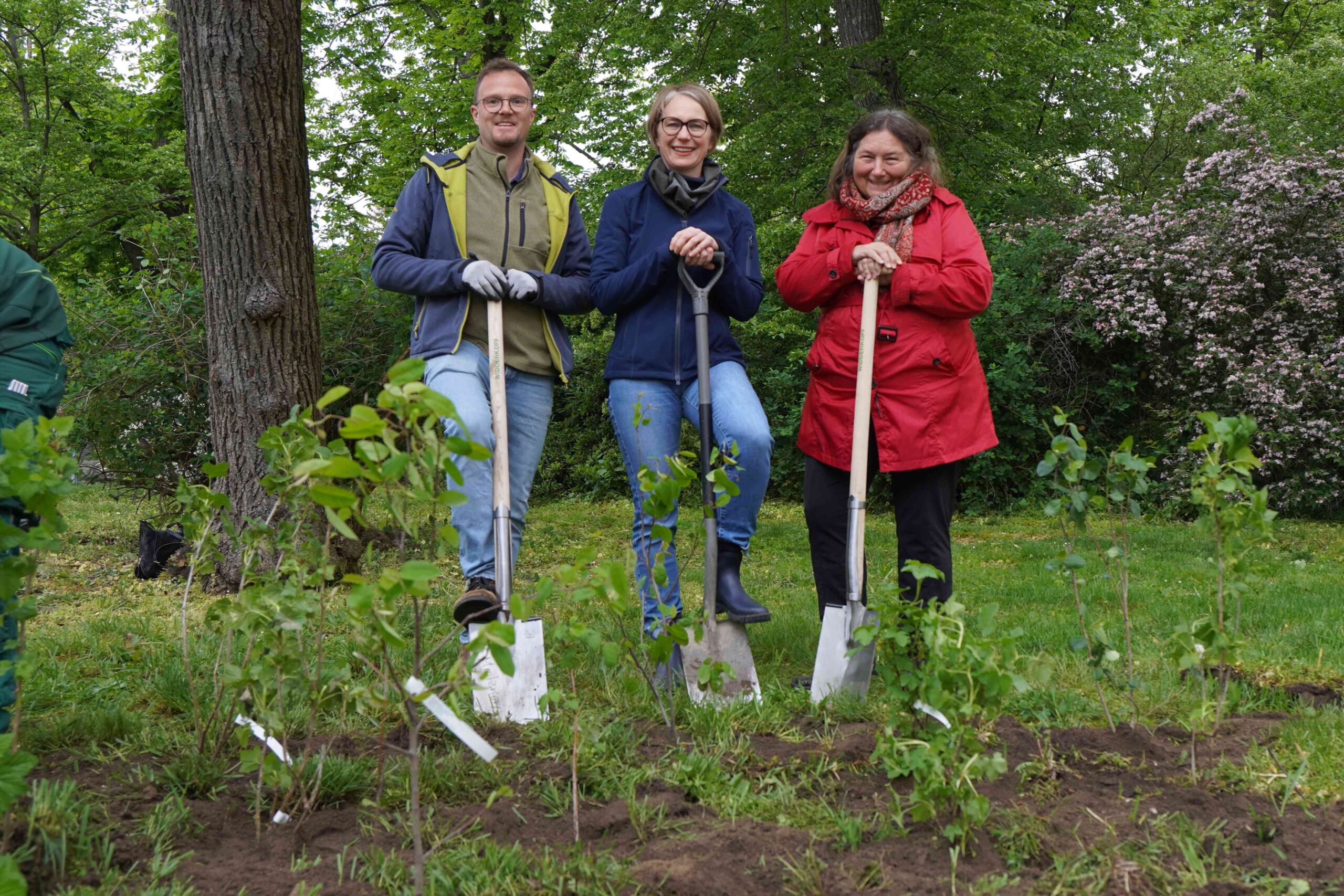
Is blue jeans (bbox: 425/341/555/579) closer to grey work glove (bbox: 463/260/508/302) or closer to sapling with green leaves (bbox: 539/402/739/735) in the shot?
grey work glove (bbox: 463/260/508/302)

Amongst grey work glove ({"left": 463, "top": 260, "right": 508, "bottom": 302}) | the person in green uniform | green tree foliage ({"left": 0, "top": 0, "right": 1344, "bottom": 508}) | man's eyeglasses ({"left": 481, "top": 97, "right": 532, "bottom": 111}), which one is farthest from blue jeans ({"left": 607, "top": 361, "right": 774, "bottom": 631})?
green tree foliage ({"left": 0, "top": 0, "right": 1344, "bottom": 508})

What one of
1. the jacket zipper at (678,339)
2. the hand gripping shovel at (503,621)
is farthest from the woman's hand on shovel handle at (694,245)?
the hand gripping shovel at (503,621)

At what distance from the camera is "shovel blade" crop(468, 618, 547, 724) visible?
3131 millimetres

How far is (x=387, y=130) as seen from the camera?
14.7 metres

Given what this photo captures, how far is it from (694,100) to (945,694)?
225cm

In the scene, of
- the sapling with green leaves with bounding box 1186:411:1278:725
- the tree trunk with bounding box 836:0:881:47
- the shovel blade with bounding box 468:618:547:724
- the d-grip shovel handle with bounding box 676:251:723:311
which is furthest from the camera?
the tree trunk with bounding box 836:0:881:47

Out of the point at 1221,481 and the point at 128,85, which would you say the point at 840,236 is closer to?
the point at 1221,481

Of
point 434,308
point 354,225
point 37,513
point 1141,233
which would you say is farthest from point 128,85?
point 37,513

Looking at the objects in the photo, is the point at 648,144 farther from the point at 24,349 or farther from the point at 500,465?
the point at 24,349

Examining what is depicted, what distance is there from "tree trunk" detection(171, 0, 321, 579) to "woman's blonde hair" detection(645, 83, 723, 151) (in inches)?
89.3

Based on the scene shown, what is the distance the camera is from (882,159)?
3646mm

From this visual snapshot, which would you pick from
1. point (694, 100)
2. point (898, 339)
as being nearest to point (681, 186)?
point (694, 100)

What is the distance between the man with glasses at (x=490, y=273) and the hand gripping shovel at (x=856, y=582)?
98 cm

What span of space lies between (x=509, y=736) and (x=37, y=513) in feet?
4.51
